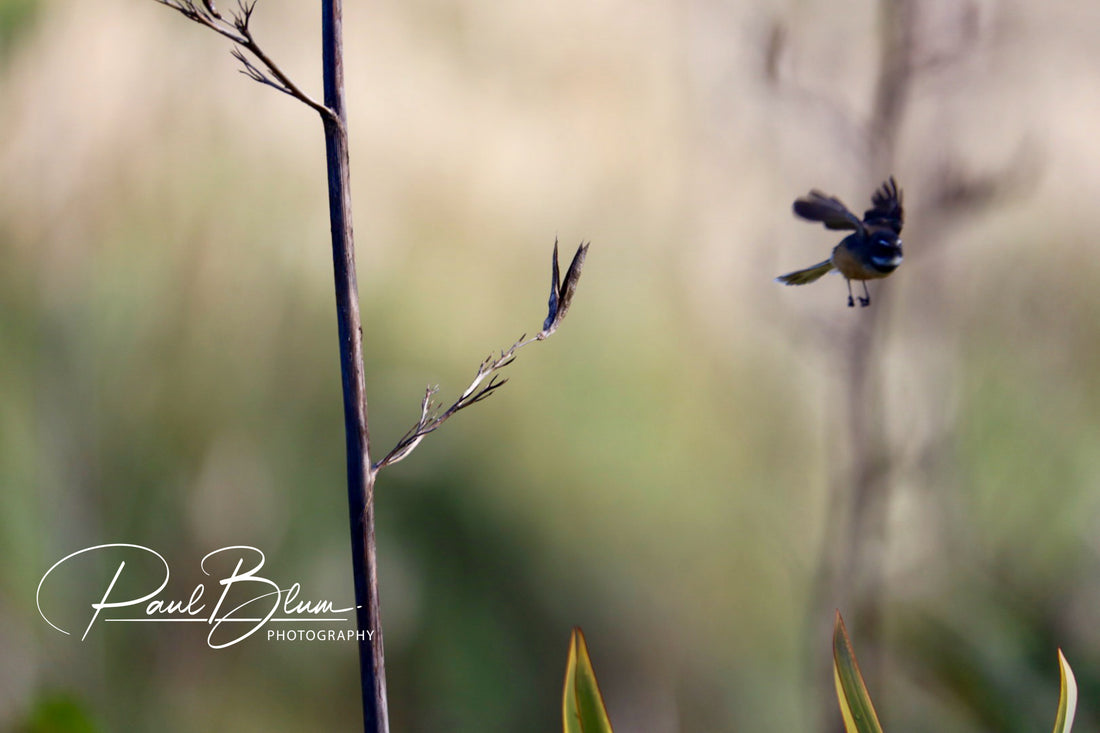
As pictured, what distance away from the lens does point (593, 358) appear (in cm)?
97

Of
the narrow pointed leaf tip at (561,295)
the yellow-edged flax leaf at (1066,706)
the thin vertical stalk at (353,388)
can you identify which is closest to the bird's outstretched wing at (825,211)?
the narrow pointed leaf tip at (561,295)

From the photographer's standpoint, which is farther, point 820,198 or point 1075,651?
point 1075,651

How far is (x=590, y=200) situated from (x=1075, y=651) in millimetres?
789

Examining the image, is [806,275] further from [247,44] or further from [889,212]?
[247,44]

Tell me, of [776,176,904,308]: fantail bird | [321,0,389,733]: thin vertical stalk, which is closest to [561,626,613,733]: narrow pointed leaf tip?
[321,0,389,733]: thin vertical stalk

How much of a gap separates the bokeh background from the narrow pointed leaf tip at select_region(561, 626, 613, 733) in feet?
1.16

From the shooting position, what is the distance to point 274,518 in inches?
35.5

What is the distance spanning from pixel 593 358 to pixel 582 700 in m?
0.47

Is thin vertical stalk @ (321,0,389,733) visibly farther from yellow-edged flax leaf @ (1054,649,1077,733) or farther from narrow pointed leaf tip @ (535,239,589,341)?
yellow-edged flax leaf @ (1054,649,1077,733)

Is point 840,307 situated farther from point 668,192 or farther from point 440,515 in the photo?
point 440,515

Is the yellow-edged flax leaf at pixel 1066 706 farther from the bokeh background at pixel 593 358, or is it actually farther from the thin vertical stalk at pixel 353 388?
the thin vertical stalk at pixel 353 388

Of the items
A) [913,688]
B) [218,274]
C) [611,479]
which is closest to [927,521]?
[913,688]

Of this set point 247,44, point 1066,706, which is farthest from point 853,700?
point 247,44

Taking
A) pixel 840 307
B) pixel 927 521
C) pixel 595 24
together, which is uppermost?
pixel 595 24
